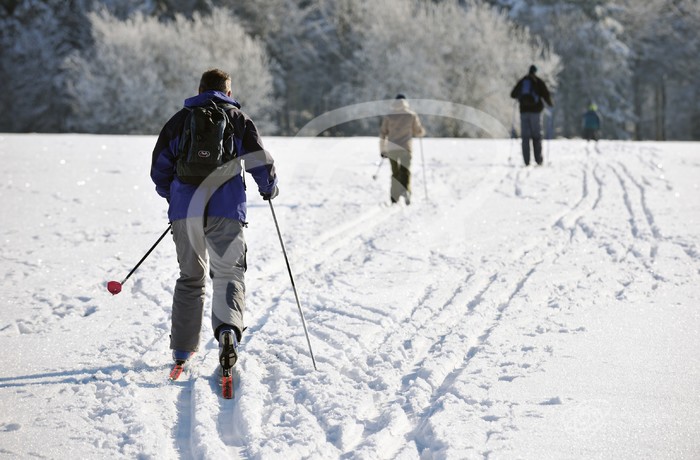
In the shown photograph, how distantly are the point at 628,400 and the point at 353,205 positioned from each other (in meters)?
6.76

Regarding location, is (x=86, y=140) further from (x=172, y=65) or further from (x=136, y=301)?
(x=172, y=65)

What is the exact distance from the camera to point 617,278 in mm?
6289

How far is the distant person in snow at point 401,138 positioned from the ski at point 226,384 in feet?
21.4

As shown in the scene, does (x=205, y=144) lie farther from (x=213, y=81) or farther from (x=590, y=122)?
(x=590, y=122)

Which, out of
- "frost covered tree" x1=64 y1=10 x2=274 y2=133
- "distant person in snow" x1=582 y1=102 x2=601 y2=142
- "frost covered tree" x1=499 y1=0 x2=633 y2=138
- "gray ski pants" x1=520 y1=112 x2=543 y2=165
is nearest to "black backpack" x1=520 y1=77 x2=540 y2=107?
"gray ski pants" x1=520 y1=112 x2=543 y2=165

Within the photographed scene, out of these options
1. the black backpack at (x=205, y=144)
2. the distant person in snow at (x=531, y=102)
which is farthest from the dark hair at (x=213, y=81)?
the distant person in snow at (x=531, y=102)

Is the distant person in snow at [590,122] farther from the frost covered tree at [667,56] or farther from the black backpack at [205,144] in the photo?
the frost covered tree at [667,56]

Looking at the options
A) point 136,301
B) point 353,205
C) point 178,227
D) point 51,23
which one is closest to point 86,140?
point 353,205

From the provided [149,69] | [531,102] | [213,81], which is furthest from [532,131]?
[149,69]

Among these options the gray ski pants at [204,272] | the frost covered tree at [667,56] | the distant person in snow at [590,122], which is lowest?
the gray ski pants at [204,272]

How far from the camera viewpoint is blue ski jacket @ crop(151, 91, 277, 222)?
156 inches

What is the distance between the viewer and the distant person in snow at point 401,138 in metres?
10.1

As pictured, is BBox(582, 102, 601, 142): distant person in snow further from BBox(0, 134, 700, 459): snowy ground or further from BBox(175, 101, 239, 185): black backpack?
BBox(175, 101, 239, 185): black backpack

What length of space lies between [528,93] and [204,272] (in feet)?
34.3
